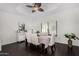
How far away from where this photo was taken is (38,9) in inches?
145

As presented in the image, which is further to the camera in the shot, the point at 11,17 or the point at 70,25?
the point at 11,17

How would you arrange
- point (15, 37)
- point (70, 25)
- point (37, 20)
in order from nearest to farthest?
point (70, 25) < point (15, 37) < point (37, 20)

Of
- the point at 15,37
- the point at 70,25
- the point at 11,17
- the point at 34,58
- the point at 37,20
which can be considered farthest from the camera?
the point at 37,20

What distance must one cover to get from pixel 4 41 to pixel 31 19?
266cm

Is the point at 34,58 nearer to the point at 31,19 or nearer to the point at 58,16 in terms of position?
the point at 58,16

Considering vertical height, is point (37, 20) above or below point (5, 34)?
above

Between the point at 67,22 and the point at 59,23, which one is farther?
the point at 59,23

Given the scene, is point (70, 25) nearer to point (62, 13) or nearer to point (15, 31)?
point (62, 13)

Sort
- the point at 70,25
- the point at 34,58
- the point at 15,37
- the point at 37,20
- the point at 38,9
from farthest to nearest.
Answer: the point at 37,20 < the point at 15,37 < the point at 70,25 < the point at 38,9 < the point at 34,58

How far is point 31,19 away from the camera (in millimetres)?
6586

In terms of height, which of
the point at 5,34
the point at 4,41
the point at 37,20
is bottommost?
the point at 4,41

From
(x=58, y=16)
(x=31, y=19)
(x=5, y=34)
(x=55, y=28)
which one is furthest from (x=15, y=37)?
(x=58, y=16)

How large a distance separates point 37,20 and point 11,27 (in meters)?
2.03

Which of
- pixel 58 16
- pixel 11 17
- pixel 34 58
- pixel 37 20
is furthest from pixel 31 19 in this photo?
pixel 34 58
